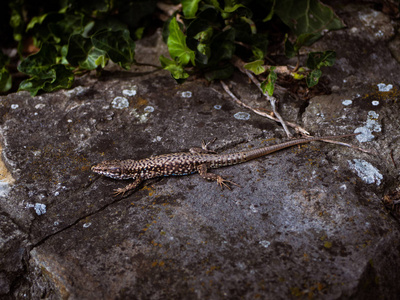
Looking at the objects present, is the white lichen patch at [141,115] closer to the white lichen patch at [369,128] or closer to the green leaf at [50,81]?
the green leaf at [50,81]

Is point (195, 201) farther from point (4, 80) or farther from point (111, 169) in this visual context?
point (4, 80)

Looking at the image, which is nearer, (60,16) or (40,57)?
(40,57)

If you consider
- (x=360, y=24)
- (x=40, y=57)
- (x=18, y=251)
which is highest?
(x=360, y=24)

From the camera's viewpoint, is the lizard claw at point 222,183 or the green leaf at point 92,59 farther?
the green leaf at point 92,59

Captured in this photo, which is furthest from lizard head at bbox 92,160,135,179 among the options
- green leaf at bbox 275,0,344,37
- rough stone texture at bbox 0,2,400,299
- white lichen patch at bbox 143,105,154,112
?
green leaf at bbox 275,0,344,37

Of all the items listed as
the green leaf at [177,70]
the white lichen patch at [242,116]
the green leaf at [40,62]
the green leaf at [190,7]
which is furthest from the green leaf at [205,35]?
the green leaf at [40,62]

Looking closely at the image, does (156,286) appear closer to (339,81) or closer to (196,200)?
(196,200)

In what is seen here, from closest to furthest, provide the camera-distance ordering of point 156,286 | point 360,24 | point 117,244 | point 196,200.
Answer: point 156,286
point 117,244
point 196,200
point 360,24

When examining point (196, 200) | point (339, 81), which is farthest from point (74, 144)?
point (339, 81)
